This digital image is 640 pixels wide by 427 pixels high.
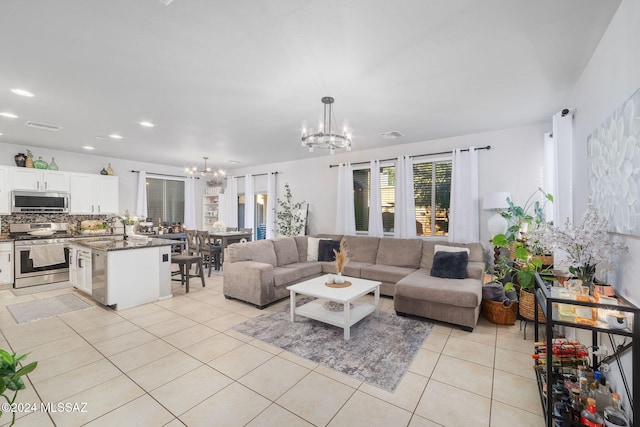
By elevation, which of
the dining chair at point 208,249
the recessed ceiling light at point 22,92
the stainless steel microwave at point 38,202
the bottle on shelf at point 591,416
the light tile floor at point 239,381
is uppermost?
the recessed ceiling light at point 22,92

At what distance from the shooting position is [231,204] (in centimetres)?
848

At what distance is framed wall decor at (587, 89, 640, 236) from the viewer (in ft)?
5.13

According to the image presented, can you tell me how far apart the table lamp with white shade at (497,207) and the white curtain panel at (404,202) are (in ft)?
4.23

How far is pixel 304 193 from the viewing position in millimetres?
6980

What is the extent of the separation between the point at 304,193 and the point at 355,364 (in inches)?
191

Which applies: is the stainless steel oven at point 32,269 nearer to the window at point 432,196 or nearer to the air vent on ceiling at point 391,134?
the air vent on ceiling at point 391,134

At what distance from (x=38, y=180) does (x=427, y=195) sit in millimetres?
7581

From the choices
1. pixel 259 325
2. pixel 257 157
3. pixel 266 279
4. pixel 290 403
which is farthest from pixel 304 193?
pixel 290 403

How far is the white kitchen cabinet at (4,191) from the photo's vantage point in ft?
16.6

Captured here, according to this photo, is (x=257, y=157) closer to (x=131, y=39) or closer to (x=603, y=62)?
(x=131, y=39)

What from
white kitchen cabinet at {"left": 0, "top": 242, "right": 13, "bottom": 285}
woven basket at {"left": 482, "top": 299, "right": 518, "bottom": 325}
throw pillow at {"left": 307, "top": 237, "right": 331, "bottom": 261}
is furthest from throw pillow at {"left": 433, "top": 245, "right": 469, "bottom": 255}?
white kitchen cabinet at {"left": 0, "top": 242, "right": 13, "bottom": 285}

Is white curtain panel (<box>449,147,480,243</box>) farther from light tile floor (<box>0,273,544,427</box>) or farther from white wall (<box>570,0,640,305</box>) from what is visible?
white wall (<box>570,0,640,305</box>)

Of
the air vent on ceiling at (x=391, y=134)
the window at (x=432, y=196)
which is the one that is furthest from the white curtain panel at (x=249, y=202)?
the window at (x=432, y=196)

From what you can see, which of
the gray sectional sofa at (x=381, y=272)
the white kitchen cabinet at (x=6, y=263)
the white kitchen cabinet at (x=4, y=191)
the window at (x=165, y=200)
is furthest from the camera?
the window at (x=165, y=200)
